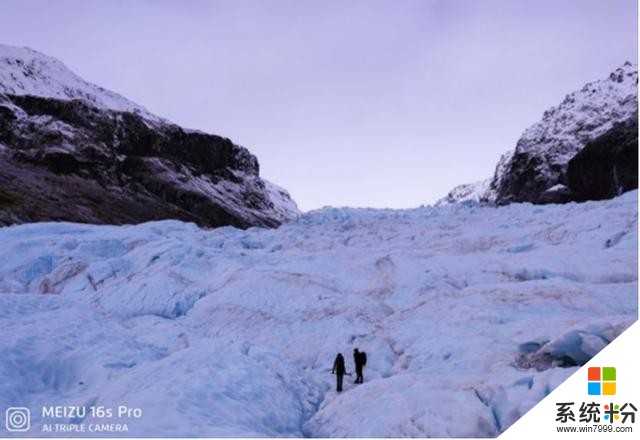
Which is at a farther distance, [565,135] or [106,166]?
[106,166]

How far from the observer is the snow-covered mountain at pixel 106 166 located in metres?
74.3

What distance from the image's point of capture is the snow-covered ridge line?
11788 centimetres

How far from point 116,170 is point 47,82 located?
46272mm

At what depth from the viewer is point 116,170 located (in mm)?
95688

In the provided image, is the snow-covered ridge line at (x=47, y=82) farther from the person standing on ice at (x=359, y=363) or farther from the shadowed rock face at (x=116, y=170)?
the person standing on ice at (x=359, y=363)

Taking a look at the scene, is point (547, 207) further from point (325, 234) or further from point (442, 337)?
point (442, 337)

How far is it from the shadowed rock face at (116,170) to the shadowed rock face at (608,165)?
154ft

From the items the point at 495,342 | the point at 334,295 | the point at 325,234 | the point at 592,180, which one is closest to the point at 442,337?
the point at 495,342

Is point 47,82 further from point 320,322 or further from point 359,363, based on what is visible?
point 359,363

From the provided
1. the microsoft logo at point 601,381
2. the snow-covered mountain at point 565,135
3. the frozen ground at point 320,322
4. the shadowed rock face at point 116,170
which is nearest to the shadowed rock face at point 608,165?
the snow-covered mountain at point 565,135

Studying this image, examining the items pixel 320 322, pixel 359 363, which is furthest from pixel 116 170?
pixel 359 363

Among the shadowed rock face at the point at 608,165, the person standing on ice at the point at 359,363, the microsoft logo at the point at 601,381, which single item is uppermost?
the shadowed rock face at the point at 608,165

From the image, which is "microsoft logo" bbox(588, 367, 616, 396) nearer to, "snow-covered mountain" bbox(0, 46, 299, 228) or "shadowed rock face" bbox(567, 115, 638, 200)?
"snow-covered mountain" bbox(0, 46, 299, 228)

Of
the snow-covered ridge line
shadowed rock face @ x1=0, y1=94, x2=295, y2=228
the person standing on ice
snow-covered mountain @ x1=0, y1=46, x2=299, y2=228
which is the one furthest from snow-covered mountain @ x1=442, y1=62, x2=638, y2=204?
the snow-covered ridge line
